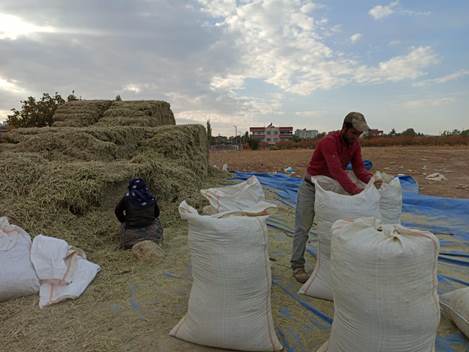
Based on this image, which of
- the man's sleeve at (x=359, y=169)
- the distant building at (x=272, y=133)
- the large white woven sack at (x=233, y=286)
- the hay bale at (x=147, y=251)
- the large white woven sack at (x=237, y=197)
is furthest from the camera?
the distant building at (x=272, y=133)

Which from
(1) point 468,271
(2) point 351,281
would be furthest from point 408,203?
(2) point 351,281

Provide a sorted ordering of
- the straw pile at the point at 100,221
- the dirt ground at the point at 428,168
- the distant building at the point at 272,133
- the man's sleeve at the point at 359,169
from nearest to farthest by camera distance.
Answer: the straw pile at the point at 100,221 → the man's sleeve at the point at 359,169 → the dirt ground at the point at 428,168 → the distant building at the point at 272,133

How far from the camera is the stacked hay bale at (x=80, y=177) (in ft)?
11.5

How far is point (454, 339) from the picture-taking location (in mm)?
1958

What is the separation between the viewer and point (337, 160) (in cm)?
246

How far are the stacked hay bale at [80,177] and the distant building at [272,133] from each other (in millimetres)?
47361

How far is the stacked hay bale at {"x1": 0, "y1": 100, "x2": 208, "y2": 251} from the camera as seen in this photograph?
352 centimetres

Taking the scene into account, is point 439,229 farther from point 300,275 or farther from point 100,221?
point 100,221

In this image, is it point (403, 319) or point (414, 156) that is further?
point (414, 156)

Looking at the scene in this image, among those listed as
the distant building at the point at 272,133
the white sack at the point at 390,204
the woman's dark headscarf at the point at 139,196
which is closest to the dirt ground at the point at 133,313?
the woman's dark headscarf at the point at 139,196

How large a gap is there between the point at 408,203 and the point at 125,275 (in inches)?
178

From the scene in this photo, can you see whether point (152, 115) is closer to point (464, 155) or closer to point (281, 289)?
point (281, 289)

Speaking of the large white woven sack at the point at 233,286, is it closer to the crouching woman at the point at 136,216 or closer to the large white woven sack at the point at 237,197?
the large white woven sack at the point at 237,197

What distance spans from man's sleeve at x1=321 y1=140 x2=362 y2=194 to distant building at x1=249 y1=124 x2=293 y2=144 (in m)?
50.2
